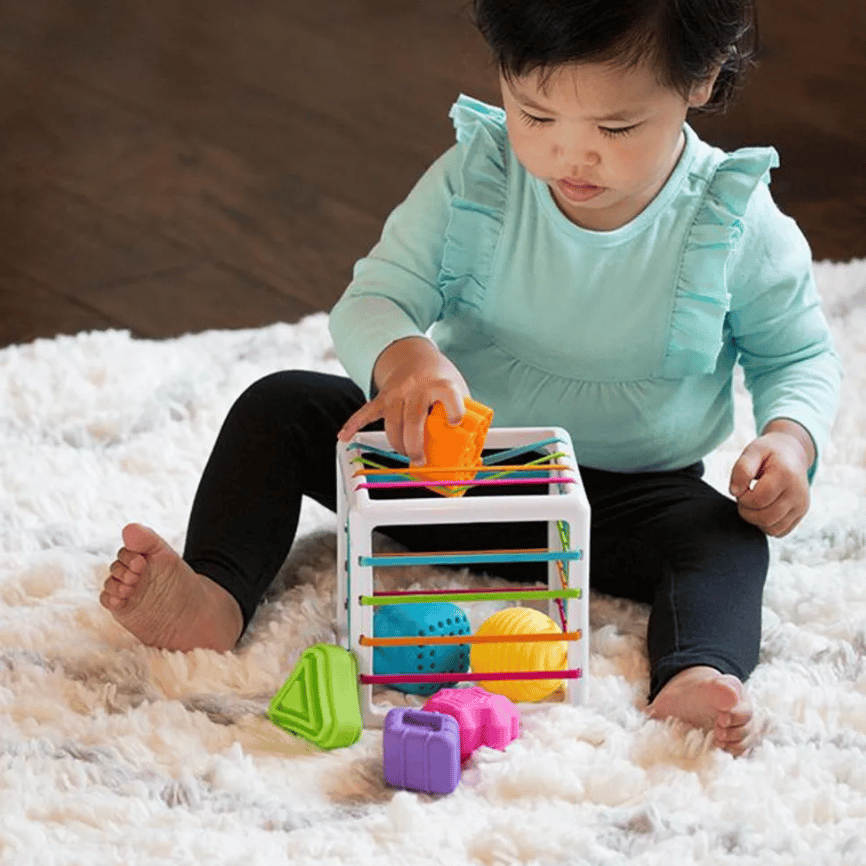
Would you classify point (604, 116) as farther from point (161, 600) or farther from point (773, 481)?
point (161, 600)

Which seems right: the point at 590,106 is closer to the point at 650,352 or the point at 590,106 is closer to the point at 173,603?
the point at 650,352

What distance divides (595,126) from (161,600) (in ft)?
1.45

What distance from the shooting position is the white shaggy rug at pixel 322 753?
3.17 ft

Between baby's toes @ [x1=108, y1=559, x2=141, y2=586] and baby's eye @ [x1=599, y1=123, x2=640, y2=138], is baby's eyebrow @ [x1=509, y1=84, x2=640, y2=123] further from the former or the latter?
baby's toes @ [x1=108, y1=559, x2=141, y2=586]

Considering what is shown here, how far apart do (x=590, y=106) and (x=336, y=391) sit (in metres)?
0.35

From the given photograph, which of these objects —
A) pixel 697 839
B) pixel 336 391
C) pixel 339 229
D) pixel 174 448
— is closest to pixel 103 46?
pixel 339 229

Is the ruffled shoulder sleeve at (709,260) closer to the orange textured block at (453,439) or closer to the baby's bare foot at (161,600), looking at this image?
the orange textured block at (453,439)

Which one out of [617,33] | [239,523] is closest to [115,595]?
[239,523]

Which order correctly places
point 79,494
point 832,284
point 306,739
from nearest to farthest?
point 306,739, point 79,494, point 832,284

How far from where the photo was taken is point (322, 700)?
42.4 inches

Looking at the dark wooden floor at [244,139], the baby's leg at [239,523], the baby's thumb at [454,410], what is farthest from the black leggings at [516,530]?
the dark wooden floor at [244,139]

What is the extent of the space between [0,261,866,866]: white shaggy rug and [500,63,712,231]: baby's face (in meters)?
0.34

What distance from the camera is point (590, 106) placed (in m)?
1.11

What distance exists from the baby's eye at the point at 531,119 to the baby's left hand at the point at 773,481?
283mm
